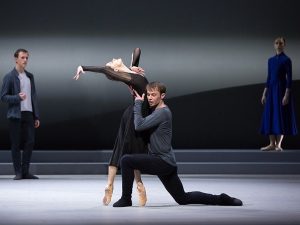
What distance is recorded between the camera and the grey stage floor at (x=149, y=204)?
22.4 feet

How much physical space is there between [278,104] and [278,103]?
13 mm

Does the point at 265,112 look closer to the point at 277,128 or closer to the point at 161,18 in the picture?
the point at 277,128

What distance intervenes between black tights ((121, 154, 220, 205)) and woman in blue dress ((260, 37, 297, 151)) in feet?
15.7

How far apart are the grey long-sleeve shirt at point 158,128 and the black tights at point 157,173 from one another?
62 millimetres

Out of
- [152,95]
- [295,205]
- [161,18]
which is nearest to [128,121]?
[152,95]

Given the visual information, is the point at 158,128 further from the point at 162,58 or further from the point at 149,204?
the point at 162,58

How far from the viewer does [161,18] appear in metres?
13.4

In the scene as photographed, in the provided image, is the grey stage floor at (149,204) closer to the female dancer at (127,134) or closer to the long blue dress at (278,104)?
the female dancer at (127,134)

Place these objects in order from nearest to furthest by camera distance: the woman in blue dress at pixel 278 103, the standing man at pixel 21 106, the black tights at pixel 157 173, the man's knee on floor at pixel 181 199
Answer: the black tights at pixel 157 173 < the man's knee on floor at pixel 181 199 < the standing man at pixel 21 106 < the woman in blue dress at pixel 278 103

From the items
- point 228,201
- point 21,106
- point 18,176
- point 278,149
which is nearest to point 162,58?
point 278,149

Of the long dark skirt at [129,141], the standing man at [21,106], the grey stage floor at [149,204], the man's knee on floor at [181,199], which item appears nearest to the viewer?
the grey stage floor at [149,204]

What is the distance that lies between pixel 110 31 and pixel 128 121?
5.75m

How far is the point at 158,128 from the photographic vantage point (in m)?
7.55

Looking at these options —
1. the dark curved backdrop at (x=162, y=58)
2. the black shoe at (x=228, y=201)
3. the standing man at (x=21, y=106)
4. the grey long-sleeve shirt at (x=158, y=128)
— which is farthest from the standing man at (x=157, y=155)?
the dark curved backdrop at (x=162, y=58)
